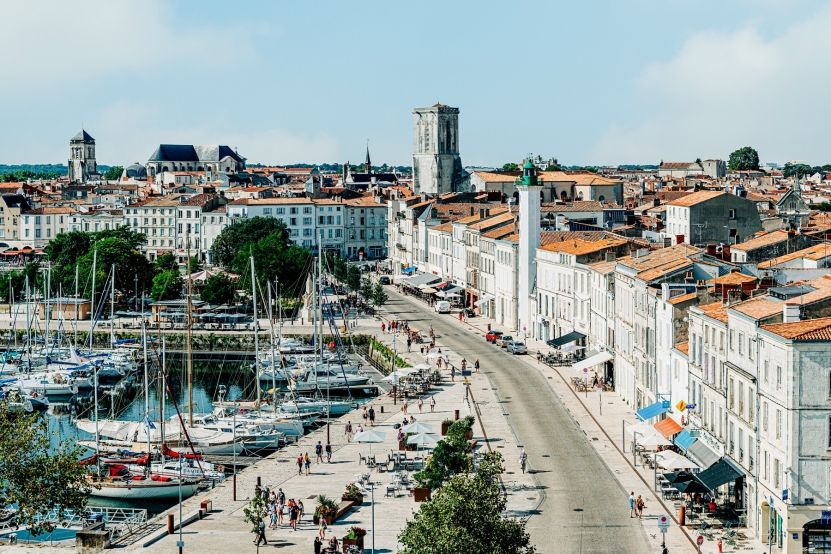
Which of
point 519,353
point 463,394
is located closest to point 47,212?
point 519,353

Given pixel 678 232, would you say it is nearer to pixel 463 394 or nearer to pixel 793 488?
pixel 463 394

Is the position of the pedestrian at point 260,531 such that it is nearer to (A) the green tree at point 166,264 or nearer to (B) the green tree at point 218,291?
(B) the green tree at point 218,291

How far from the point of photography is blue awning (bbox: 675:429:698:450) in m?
53.0

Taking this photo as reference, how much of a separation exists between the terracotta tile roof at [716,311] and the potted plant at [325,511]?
14.8 m

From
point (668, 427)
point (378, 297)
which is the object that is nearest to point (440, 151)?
point (378, 297)

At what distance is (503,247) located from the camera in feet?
342

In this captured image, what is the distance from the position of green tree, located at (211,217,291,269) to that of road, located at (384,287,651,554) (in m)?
63.8

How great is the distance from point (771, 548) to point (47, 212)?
14843cm

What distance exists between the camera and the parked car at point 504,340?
301 ft

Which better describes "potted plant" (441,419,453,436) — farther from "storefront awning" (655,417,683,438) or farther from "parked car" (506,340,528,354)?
"parked car" (506,340,528,354)

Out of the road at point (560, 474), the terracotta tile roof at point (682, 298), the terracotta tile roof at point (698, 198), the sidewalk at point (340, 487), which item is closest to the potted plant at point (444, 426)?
the sidewalk at point (340, 487)

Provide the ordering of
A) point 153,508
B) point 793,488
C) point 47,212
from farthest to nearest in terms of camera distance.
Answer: point 47,212 < point 153,508 < point 793,488

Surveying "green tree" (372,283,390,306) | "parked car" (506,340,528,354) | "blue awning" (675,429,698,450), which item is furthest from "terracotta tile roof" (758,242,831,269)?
"green tree" (372,283,390,306)

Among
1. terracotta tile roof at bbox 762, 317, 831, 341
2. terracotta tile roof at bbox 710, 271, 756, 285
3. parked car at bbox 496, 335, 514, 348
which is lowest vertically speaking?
parked car at bbox 496, 335, 514, 348
